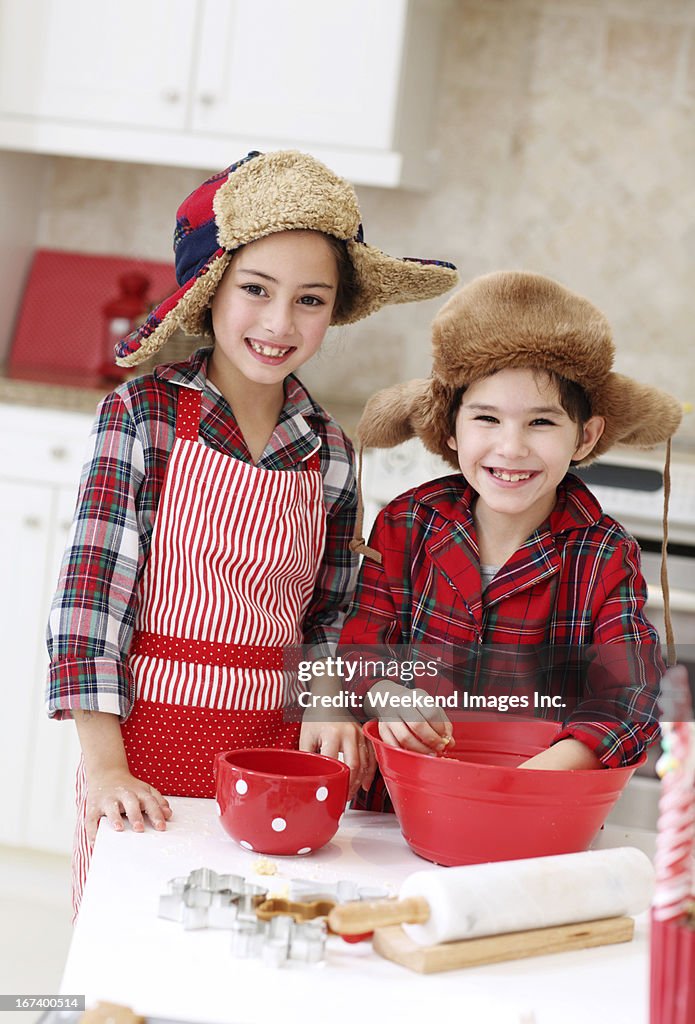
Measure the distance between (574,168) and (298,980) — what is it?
2464mm

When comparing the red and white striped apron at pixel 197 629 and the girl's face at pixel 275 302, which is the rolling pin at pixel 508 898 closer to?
the red and white striped apron at pixel 197 629

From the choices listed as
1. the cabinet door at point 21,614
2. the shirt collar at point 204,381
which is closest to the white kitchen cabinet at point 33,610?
the cabinet door at point 21,614

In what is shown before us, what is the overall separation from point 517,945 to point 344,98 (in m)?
2.13

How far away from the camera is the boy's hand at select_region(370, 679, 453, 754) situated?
3.03 ft

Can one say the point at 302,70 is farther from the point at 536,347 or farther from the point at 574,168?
the point at 536,347

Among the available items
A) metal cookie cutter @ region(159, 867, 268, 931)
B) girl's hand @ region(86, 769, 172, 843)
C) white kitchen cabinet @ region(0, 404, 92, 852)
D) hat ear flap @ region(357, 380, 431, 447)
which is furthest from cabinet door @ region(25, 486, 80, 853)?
metal cookie cutter @ region(159, 867, 268, 931)

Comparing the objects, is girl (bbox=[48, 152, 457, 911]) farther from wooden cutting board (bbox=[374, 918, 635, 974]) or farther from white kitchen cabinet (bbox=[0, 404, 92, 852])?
white kitchen cabinet (bbox=[0, 404, 92, 852])

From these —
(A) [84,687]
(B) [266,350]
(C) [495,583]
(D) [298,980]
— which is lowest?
(D) [298,980]

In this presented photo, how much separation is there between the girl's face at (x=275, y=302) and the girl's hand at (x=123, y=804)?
441 millimetres

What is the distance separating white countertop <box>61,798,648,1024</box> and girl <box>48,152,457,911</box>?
1.20 feet

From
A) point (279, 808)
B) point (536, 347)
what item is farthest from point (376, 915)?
point (536, 347)

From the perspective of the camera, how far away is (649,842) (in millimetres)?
1024

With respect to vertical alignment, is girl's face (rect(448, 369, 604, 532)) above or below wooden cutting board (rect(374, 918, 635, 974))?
above

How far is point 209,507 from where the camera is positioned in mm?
1202
